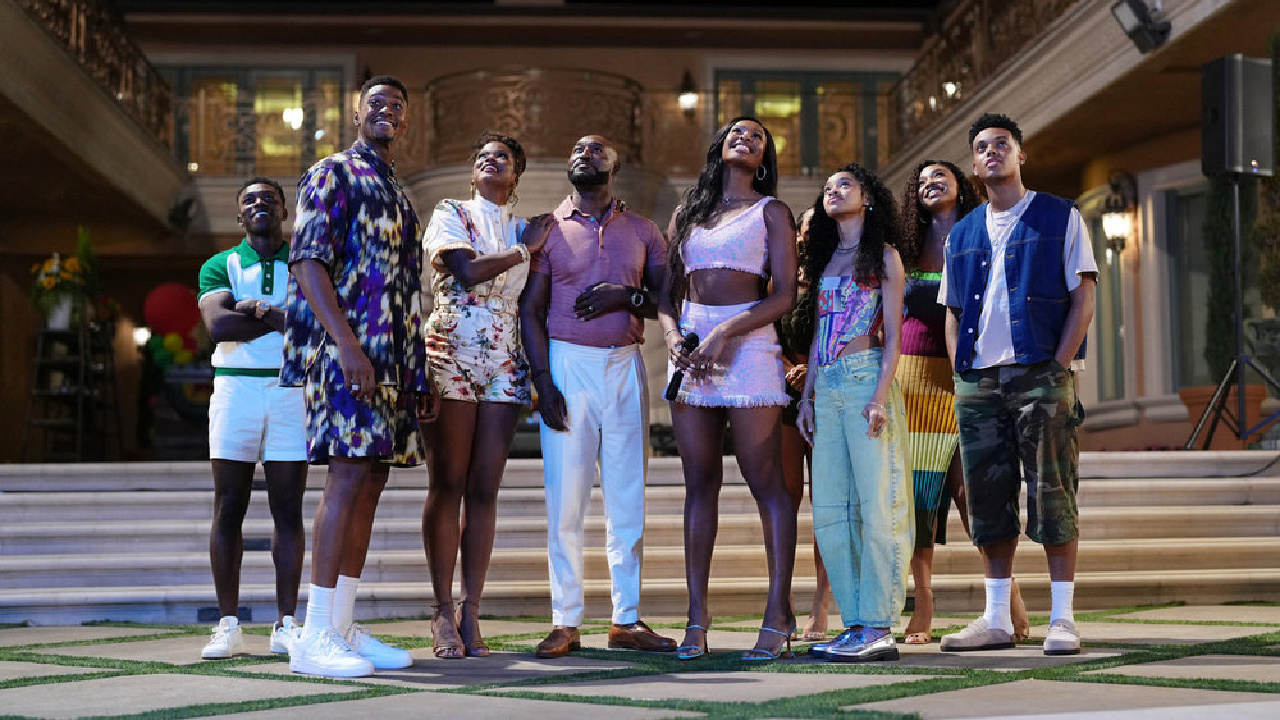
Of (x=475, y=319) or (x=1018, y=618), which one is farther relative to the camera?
(x=1018, y=618)

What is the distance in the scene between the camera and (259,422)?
428cm

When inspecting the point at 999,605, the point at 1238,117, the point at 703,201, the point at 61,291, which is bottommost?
the point at 999,605

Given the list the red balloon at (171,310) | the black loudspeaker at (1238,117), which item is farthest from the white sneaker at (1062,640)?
the red balloon at (171,310)

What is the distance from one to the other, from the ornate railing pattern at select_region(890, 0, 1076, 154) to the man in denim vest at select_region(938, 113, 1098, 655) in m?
7.11

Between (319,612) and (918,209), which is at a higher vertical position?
(918,209)

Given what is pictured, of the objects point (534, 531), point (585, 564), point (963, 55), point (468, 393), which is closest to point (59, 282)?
point (534, 531)

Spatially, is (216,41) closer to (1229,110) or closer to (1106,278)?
(1106,278)

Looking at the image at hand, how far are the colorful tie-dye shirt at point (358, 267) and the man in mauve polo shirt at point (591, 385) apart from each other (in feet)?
1.82

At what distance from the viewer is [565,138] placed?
14.4m

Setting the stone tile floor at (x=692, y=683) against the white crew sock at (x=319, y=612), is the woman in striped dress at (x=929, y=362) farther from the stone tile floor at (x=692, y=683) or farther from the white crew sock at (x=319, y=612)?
the white crew sock at (x=319, y=612)

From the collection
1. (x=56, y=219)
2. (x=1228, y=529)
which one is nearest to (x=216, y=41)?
(x=56, y=219)

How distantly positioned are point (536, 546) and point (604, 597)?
31.8 inches

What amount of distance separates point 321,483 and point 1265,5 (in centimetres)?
615

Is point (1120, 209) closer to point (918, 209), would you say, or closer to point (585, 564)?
point (585, 564)
